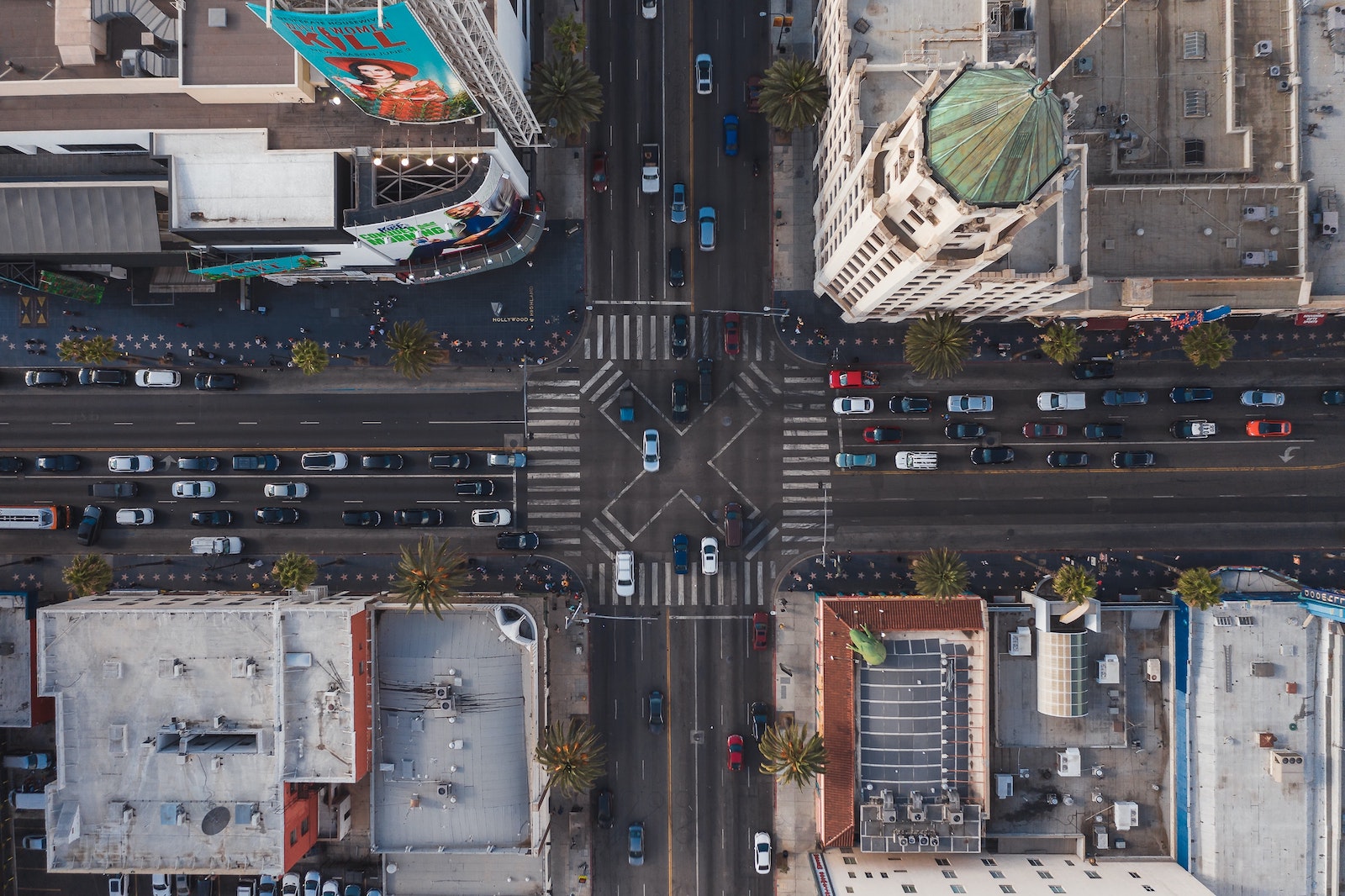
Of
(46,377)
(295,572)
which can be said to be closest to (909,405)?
(295,572)

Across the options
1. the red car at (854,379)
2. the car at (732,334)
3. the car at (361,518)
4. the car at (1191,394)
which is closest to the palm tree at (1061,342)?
the car at (1191,394)

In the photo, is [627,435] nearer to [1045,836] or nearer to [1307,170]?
[1045,836]

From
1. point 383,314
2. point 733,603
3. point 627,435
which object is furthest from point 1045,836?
point 383,314

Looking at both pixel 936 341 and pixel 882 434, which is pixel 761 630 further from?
pixel 936 341

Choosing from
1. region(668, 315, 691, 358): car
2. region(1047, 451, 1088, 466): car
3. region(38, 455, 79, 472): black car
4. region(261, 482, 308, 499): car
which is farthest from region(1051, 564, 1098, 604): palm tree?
region(38, 455, 79, 472): black car

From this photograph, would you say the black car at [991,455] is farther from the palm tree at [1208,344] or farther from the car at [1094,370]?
the palm tree at [1208,344]

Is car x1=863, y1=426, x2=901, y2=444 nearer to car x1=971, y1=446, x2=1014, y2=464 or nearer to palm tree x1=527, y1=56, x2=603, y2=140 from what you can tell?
car x1=971, y1=446, x2=1014, y2=464
